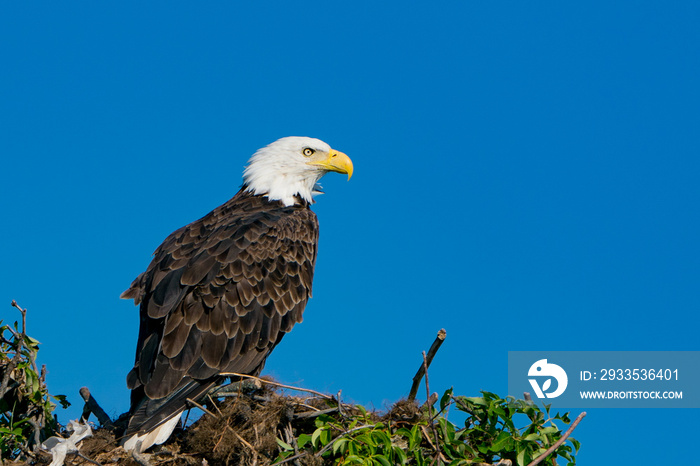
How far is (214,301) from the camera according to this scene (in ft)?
22.0

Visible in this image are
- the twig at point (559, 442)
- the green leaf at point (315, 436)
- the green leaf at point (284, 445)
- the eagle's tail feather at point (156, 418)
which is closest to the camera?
the twig at point (559, 442)

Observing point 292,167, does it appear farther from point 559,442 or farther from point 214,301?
point 559,442

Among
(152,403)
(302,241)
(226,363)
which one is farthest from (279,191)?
(152,403)

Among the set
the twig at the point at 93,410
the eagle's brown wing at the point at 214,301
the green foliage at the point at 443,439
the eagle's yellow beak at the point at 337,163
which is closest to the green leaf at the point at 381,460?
the green foliage at the point at 443,439

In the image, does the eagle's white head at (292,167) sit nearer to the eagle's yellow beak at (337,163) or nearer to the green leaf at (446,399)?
the eagle's yellow beak at (337,163)

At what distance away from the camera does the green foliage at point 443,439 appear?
16.1 ft

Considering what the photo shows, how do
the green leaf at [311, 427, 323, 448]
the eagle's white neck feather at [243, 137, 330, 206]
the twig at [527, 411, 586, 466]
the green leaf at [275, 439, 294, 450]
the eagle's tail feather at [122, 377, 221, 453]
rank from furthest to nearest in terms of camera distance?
the eagle's white neck feather at [243, 137, 330, 206], the eagle's tail feather at [122, 377, 221, 453], the green leaf at [275, 439, 294, 450], the green leaf at [311, 427, 323, 448], the twig at [527, 411, 586, 466]

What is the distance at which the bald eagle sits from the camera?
6211 mm

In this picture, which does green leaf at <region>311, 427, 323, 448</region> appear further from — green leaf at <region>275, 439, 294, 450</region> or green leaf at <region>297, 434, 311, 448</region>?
green leaf at <region>275, 439, 294, 450</region>

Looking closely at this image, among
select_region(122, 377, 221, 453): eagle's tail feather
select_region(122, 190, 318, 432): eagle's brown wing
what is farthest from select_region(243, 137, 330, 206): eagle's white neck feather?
select_region(122, 377, 221, 453): eagle's tail feather

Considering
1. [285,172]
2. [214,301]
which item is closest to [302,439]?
[214,301]

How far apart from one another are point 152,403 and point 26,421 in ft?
3.23

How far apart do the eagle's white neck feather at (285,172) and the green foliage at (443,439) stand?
3.78 m

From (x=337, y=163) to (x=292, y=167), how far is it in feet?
1.88
